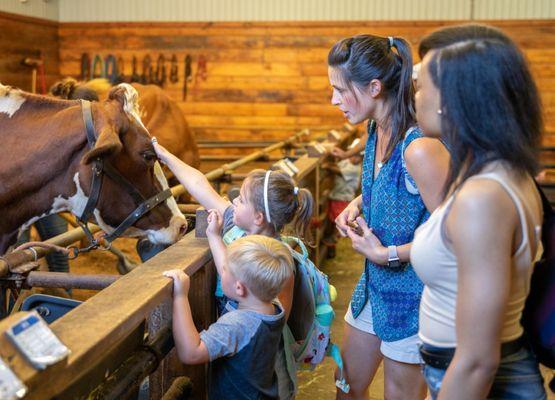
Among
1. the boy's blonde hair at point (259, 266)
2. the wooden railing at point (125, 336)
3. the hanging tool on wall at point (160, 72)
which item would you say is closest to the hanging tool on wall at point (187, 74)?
the hanging tool on wall at point (160, 72)

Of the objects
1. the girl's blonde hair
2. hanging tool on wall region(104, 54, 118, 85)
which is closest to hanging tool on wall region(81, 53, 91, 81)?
hanging tool on wall region(104, 54, 118, 85)

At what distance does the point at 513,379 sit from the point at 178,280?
0.89m

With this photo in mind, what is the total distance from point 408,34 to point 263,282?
11022mm

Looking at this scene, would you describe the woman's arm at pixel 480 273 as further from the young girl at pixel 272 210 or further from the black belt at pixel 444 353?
the young girl at pixel 272 210

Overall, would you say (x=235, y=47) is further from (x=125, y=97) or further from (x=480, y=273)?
(x=480, y=273)

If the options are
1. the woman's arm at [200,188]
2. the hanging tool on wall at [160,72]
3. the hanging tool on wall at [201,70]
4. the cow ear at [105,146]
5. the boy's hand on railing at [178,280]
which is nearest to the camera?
the boy's hand on railing at [178,280]

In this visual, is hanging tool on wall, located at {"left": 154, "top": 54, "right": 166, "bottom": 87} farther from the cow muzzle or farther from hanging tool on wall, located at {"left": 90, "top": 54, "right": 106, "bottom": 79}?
the cow muzzle

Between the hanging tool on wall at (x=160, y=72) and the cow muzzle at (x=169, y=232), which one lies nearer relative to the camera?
the cow muzzle at (x=169, y=232)

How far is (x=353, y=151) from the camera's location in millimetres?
7332

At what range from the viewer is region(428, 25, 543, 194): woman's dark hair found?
139 centimetres

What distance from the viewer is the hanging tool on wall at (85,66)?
13.3 metres

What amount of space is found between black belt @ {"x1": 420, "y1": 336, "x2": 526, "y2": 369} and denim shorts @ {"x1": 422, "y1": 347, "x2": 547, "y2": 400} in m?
0.01

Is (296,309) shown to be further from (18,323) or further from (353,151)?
(353,151)

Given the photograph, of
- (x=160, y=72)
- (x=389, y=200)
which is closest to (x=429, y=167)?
(x=389, y=200)
